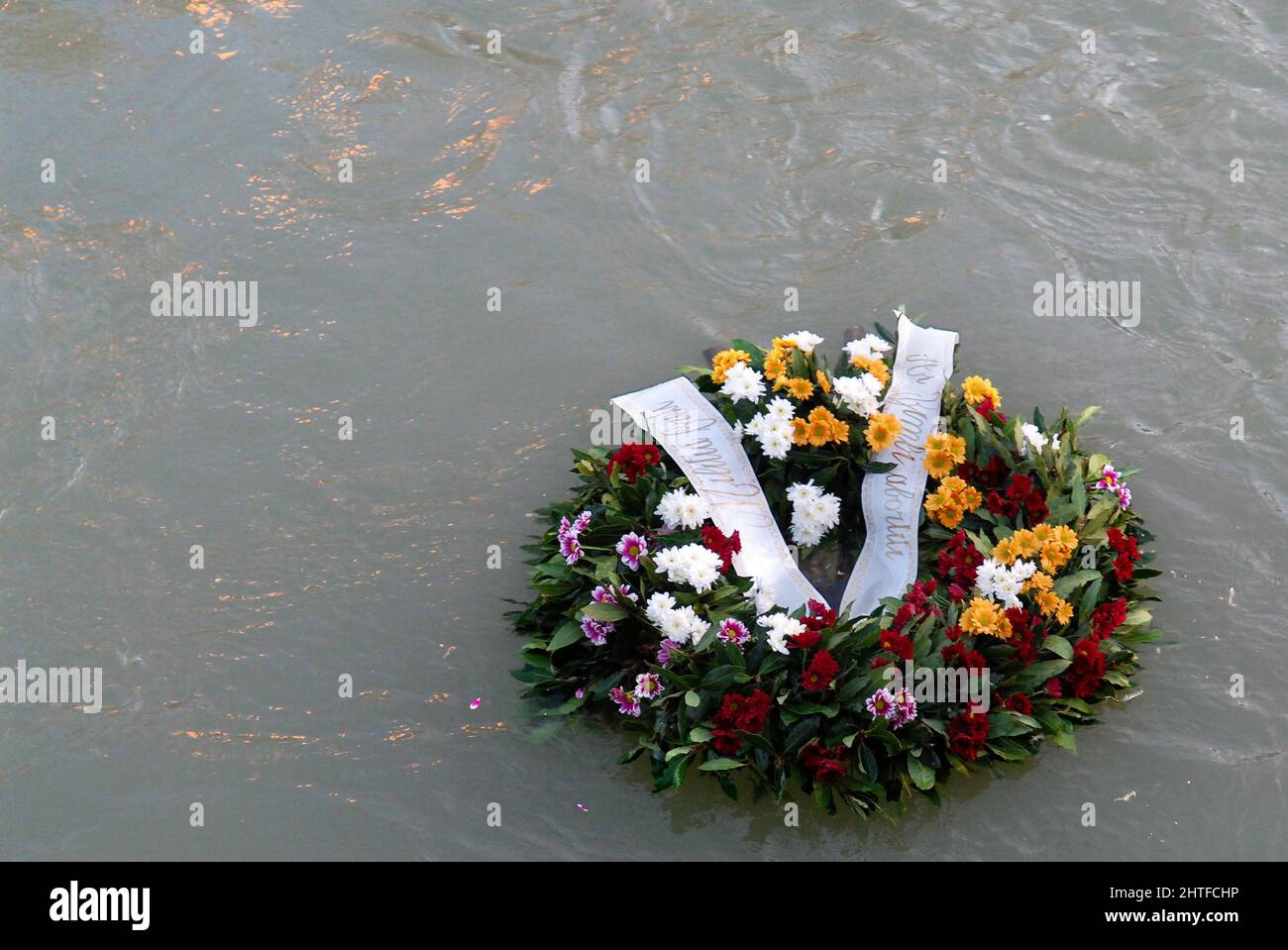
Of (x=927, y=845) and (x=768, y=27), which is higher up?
(x=768, y=27)

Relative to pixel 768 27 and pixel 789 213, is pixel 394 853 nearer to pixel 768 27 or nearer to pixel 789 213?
pixel 789 213

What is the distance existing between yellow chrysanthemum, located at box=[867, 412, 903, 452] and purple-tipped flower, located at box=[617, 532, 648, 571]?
1212mm

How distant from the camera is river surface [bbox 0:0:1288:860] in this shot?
231 inches

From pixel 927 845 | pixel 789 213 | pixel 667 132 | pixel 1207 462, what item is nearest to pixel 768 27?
pixel 667 132

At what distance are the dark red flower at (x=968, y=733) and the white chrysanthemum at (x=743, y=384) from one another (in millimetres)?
1837

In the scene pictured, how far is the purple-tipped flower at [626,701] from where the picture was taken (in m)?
5.66

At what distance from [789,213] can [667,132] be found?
1126 millimetres

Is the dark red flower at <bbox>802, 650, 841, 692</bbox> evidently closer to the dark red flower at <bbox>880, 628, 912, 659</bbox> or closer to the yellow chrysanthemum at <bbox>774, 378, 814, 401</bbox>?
the dark red flower at <bbox>880, 628, 912, 659</bbox>

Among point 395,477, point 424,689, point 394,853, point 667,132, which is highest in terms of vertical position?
point 667,132

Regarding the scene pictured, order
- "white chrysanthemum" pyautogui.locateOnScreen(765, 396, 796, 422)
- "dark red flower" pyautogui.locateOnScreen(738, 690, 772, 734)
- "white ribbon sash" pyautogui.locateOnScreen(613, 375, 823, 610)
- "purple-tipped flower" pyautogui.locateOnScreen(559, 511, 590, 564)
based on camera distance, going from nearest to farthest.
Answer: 1. "dark red flower" pyautogui.locateOnScreen(738, 690, 772, 734)
2. "purple-tipped flower" pyautogui.locateOnScreen(559, 511, 590, 564)
3. "white ribbon sash" pyautogui.locateOnScreen(613, 375, 823, 610)
4. "white chrysanthemum" pyautogui.locateOnScreen(765, 396, 796, 422)

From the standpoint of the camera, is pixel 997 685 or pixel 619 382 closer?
pixel 997 685

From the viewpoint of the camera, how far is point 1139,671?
20.5 ft

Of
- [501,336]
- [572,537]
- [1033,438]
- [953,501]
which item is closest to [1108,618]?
[953,501]

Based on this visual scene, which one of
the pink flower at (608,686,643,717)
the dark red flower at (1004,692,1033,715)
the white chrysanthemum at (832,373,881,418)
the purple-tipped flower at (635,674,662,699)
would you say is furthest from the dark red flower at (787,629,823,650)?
the white chrysanthemum at (832,373,881,418)
